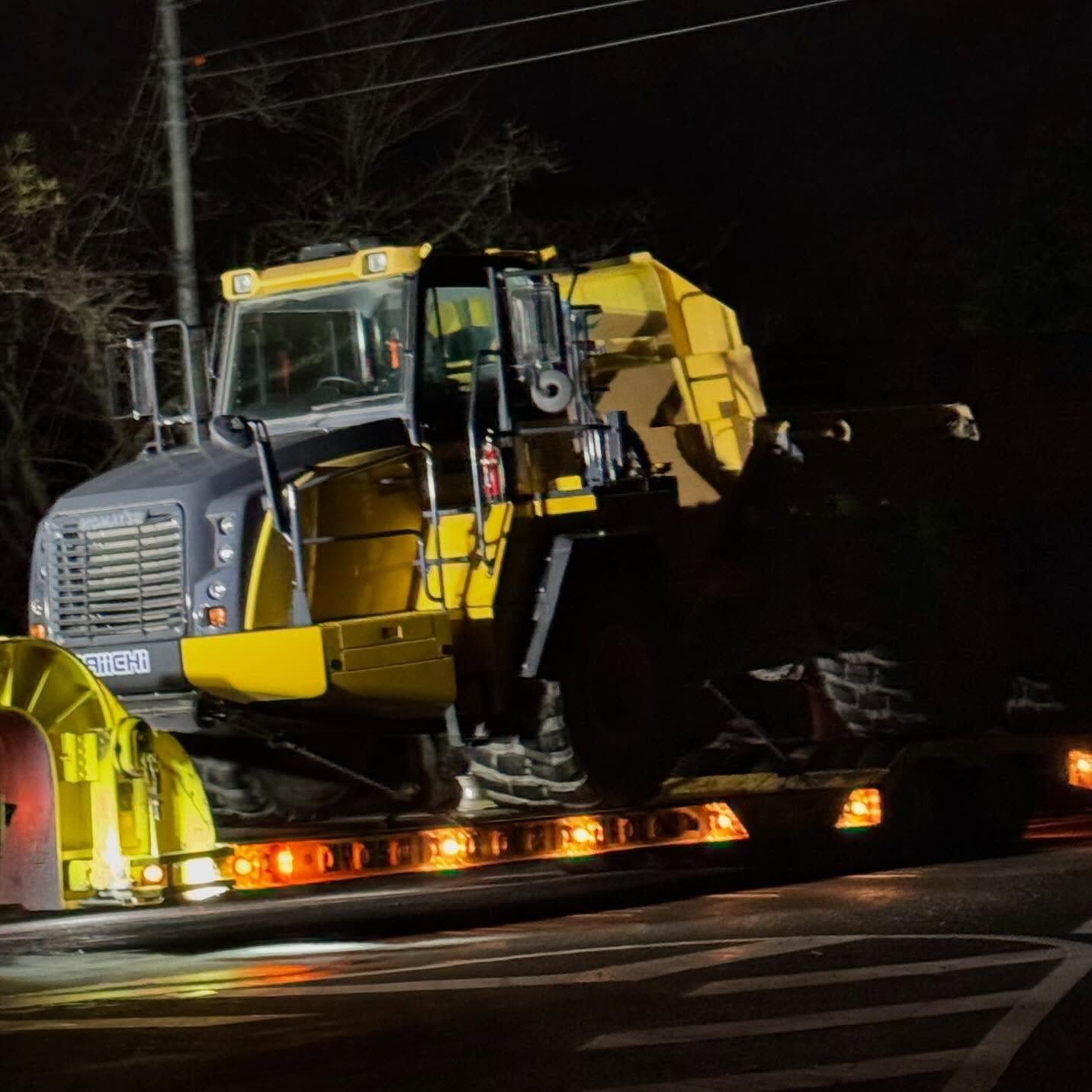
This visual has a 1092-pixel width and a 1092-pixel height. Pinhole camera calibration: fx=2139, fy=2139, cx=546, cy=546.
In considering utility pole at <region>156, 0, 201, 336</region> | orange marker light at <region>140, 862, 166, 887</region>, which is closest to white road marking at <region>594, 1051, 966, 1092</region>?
orange marker light at <region>140, 862, 166, 887</region>

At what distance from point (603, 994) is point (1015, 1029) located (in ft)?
6.59

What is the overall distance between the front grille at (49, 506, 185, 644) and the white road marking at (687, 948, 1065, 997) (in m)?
3.48

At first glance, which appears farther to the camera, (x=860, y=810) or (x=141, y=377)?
(x=860, y=810)

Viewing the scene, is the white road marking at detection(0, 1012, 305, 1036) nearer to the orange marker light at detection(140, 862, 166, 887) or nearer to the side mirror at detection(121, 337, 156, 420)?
the orange marker light at detection(140, 862, 166, 887)

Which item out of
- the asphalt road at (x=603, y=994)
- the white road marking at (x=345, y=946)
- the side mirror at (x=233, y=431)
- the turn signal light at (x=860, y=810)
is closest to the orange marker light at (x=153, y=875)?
the asphalt road at (x=603, y=994)

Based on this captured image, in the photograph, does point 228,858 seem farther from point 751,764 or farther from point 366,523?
point 751,764

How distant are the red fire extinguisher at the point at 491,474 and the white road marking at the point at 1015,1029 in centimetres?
392

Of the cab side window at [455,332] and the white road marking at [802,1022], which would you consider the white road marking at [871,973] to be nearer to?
the white road marking at [802,1022]

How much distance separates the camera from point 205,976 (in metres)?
10.8

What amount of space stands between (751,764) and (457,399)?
3287mm

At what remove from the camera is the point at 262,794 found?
11805mm

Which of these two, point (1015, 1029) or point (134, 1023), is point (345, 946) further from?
point (1015, 1029)

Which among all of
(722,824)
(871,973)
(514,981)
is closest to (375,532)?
(514,981)

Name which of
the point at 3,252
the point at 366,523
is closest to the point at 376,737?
the point at 366,523
